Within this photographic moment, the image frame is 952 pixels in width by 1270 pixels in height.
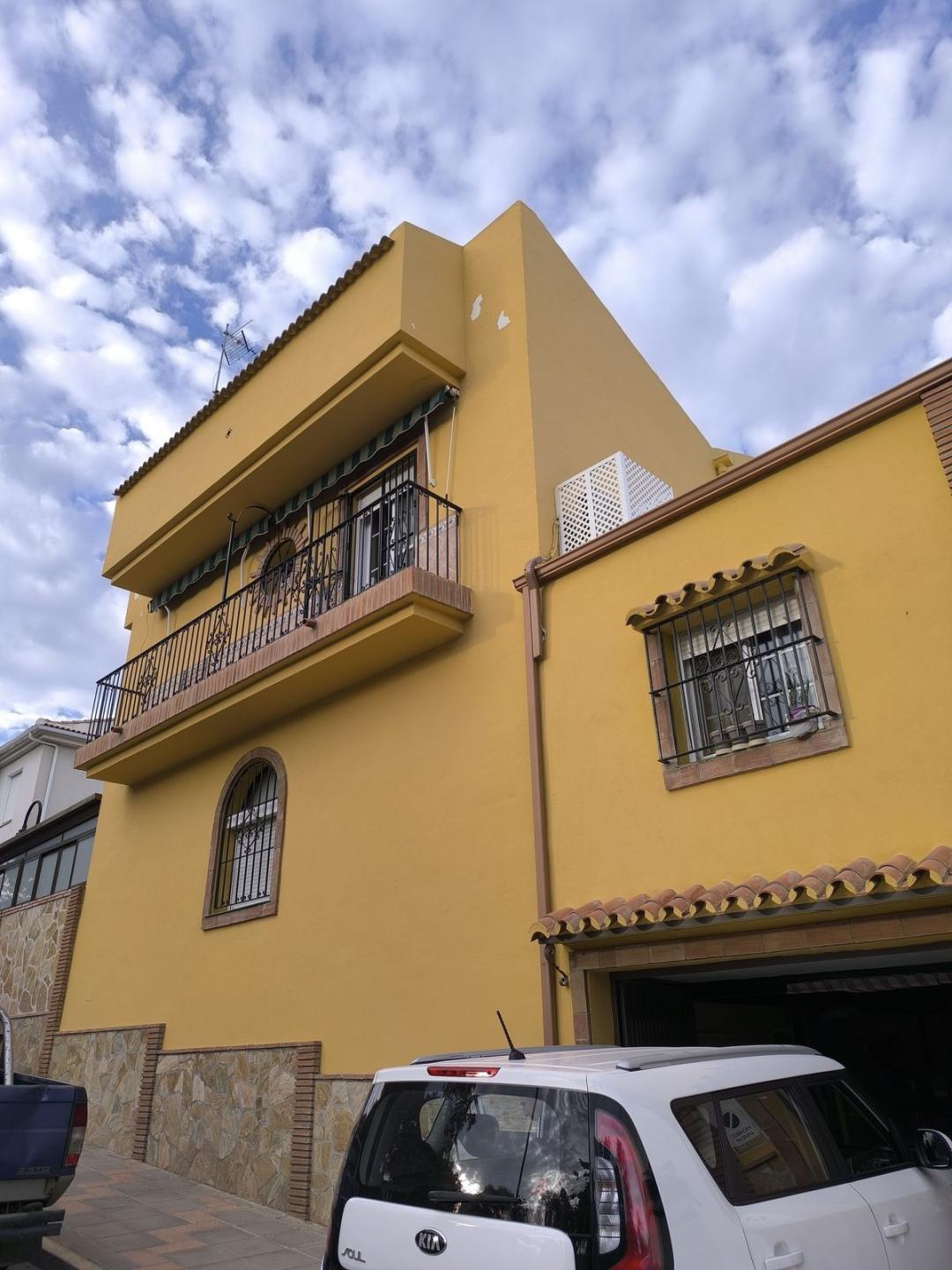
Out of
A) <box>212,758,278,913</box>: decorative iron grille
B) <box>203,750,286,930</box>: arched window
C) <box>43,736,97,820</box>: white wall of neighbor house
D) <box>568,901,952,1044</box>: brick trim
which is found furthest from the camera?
<box>43,736,97,820</box>: white wall of neighbor house

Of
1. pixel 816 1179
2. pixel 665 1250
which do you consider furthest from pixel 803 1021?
pixel 665 1250

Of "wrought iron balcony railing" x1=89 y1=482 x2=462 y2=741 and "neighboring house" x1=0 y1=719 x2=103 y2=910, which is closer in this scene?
"wrought iron balcony railing" x1=89 y1=482 x2=462 y2=741

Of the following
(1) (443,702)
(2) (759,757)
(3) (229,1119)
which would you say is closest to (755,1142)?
(2) (759,757)

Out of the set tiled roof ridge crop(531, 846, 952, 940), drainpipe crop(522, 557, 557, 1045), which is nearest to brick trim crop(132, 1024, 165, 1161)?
drainpipe crop(522, 557, 557, 1045)

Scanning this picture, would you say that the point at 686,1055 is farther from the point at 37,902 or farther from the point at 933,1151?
the point at 37,902

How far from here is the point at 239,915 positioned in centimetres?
973

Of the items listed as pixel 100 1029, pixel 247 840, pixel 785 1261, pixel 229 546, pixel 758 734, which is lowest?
pixel 785 1261

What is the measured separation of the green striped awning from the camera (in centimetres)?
991

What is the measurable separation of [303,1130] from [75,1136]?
2.91 metres

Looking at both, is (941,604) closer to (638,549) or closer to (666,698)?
(666,698)

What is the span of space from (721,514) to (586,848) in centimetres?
261

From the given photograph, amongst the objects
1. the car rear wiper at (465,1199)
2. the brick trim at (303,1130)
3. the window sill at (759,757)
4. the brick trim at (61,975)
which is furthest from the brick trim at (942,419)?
the brick trim at (61,975)

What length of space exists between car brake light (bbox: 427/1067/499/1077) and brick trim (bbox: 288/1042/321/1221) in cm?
538

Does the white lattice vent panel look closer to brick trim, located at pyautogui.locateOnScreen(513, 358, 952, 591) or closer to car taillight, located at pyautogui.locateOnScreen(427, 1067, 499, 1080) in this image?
brick trim, located at pyautogui.locateOnScreen(513, 358, 952, 591)
